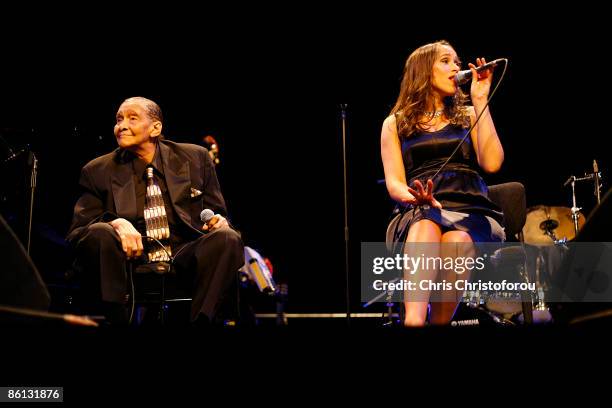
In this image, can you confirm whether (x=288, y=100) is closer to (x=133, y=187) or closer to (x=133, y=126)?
(x=133, y=126)

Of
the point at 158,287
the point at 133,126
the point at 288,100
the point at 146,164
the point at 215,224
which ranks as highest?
the point at 288,100

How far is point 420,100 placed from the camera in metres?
2.60

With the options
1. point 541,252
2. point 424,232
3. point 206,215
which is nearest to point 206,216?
point 206,215

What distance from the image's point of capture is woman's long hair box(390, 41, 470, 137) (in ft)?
8.38

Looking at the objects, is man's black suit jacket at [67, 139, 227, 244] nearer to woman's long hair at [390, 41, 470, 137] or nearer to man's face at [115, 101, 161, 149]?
man's face at [115, 101, 161, 149]

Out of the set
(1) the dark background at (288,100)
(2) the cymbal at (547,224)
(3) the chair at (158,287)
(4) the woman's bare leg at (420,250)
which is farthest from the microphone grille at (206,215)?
(2) the cymbal at (547,224)

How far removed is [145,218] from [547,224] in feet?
13.8

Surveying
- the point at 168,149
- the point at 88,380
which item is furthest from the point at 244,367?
the point at 168,149

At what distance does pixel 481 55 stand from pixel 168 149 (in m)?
3.03

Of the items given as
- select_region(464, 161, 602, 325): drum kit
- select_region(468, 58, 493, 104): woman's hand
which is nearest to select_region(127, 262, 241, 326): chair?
select_region(468, 58, 493, 104): woman's hand

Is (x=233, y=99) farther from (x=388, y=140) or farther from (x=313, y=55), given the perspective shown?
(x=388, y=140)

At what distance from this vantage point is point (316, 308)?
247 inches

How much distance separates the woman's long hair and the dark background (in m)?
2.33

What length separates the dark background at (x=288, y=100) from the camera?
187 inches
